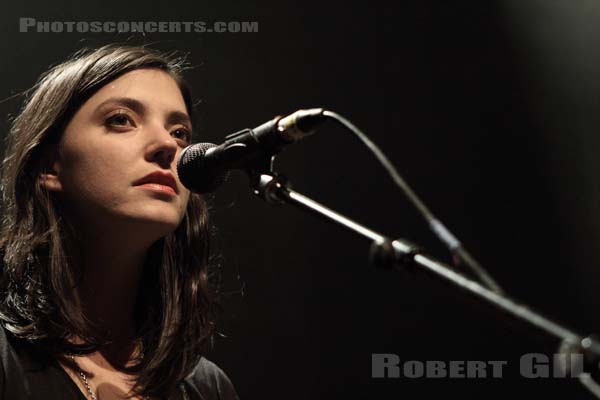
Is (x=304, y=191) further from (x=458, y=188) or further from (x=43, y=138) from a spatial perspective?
(x=43, y=138)

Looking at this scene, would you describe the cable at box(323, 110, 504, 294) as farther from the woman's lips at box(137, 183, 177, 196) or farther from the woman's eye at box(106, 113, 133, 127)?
the woman's eye at box(106, 113, 133, 127)

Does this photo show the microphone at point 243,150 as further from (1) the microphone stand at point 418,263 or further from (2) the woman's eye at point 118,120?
(2) the woman's eye at point 118,120

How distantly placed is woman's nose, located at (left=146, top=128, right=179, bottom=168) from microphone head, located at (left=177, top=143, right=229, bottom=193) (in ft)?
1.15

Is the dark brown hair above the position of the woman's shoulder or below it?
above

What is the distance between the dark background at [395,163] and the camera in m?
2.22

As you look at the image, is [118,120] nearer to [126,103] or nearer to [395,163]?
[126,103]

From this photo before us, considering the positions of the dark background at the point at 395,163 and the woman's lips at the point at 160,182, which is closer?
the woman's lips at the point at 160,182

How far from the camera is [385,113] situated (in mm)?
2352

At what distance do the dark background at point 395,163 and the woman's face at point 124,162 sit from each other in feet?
1.98

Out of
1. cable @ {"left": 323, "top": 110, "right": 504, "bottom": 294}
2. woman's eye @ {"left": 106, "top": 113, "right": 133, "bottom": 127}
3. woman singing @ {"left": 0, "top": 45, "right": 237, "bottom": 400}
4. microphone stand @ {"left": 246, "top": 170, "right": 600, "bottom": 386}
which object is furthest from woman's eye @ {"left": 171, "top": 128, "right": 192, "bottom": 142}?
cable @ {"left": 323, "top": 110, "right": 504, "bottom": 294}

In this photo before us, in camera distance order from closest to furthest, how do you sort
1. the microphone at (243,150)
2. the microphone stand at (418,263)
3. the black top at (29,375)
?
1. the microphone stand at (418,263)
2. the microphone at (243,150)
3. the black top at (29,375)

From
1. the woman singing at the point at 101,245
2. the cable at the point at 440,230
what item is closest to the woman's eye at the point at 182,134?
the woman singing at the point at 101,245

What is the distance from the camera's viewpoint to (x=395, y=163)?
2.34 meters

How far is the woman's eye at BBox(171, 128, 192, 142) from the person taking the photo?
172 cm
